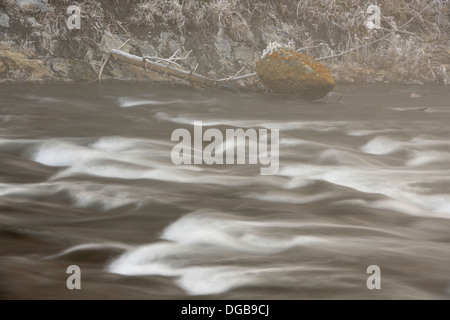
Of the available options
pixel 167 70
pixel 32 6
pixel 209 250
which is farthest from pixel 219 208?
pixel 32 6

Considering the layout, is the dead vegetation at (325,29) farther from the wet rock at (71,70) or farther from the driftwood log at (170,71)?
the driftwood log at (170,71)

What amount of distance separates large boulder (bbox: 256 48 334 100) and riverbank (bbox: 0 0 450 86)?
3.32 feet

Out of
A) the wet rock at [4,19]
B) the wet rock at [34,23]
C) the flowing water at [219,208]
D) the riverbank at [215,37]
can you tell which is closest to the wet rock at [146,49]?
the riverbank at [215,37]

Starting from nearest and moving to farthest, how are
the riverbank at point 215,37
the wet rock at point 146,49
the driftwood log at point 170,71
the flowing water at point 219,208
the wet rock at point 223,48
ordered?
1. the flowing water at point 219,208
2. the driftwood log at point 170,71
3. the riverbank at point 215,37
4. the wet rock at point 146,49
5. the wet rock at point 223,48

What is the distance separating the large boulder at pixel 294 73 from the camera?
→ 9.06 m

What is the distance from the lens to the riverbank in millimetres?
10312

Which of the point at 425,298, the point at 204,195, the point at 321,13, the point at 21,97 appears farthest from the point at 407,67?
the point at 425,298

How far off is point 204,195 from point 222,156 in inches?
60.1

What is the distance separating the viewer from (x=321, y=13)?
12227 millimetres

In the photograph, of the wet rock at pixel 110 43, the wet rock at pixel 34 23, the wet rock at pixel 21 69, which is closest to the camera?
the wet rock at pixel 21 69

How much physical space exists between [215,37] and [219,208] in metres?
6.96

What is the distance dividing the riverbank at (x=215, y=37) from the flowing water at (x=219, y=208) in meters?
1.83

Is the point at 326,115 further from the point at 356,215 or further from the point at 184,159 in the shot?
the point at 356,215
